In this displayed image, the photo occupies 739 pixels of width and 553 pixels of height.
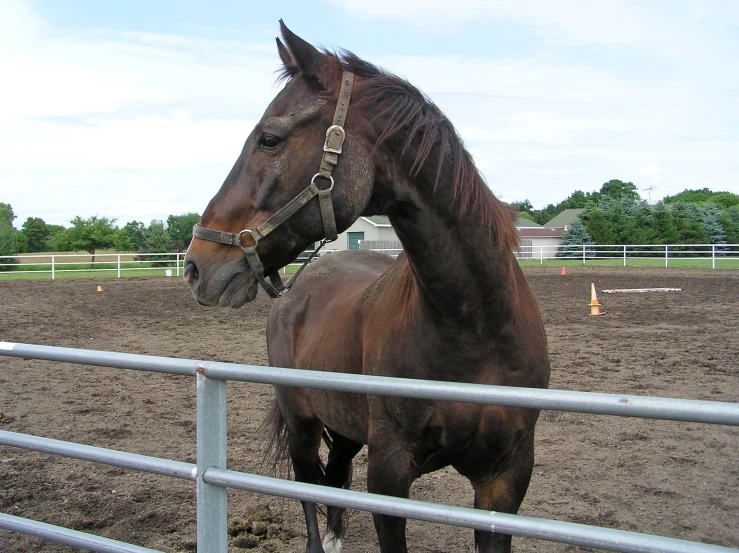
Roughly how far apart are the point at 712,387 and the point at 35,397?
7350mm

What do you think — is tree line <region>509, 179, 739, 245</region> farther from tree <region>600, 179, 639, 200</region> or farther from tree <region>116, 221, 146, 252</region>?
tree <region>600, 179, 639, 200</region>

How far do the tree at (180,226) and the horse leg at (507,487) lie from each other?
47.7 metres

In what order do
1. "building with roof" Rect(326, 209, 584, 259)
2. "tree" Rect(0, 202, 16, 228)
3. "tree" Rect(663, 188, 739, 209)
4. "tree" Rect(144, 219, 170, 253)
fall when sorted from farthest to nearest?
"tree" Rect(663, 188, 739, 209), "tree" Rect(0, 202, 16, 228), "tree" Rect(144, 219, 170, 253), "building with roof" Rect(326, 209, 584, 259)

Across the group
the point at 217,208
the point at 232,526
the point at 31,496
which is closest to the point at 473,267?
the point at 217,208

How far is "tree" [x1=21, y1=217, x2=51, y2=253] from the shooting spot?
66.3m

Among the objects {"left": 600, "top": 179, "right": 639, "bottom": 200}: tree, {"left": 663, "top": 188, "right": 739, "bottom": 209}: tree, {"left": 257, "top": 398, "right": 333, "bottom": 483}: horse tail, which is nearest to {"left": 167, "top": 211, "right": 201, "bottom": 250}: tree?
{"left": 257, "top": 398, "right": 333, "bottom": 483}: horse tail

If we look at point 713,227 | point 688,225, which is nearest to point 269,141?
point 688,225

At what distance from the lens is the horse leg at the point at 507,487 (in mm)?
2516

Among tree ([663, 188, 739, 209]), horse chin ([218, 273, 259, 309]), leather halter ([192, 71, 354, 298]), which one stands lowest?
horse chin ([218, 273, 259, 309])

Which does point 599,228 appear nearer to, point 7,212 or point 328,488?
point 328,488

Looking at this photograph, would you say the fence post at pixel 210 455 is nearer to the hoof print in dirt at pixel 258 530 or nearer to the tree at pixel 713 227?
the hoof print in dirt at pixel 258 530

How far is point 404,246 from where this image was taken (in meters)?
2.29

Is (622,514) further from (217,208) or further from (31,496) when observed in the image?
(31,496)

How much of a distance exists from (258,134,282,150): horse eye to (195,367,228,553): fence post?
84 cm
